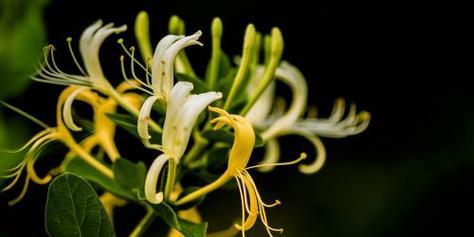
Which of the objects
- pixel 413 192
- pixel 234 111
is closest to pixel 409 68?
pixel 413 192

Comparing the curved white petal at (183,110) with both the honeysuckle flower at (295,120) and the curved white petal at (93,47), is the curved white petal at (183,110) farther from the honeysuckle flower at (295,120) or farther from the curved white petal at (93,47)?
the honeysuckle flower at (295,120)

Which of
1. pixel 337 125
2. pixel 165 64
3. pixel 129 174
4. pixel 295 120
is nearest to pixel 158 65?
pixel 165 64

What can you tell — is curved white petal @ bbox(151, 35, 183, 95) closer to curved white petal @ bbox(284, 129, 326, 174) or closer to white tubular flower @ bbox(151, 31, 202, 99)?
white tubular flower @ bbox(151, 31, 202, 99)

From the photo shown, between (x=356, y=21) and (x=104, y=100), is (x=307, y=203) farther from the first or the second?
(x=104, y=100)

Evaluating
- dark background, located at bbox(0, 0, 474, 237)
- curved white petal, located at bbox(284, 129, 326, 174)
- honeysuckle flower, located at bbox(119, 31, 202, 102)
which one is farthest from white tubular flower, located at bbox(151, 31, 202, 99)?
dark background, located at bbox(0, 0, 474, 237)

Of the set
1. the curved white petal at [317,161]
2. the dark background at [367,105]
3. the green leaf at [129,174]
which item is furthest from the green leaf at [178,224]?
the dark background at [367,105]
